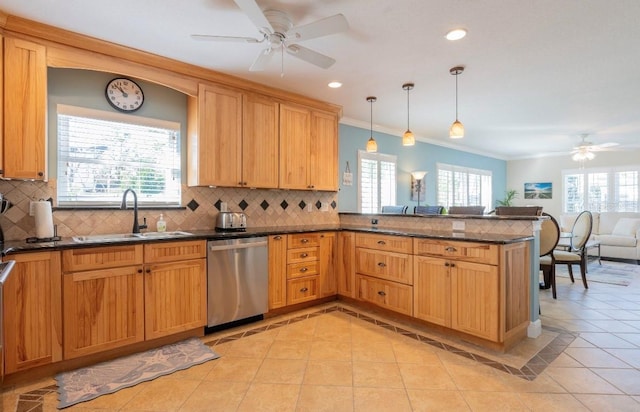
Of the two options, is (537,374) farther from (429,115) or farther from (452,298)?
(429,115)

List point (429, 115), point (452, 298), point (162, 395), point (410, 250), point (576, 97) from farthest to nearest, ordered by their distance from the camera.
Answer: point (429, 115) < point (576, 97) < point (410, 250) < point (452, 298) < point (162, 395)

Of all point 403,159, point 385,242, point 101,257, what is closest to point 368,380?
point 385,242

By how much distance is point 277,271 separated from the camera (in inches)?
136

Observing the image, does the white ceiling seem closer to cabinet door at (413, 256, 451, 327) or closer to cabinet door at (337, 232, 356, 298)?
cabinet door at (337, 232, 356, 298)

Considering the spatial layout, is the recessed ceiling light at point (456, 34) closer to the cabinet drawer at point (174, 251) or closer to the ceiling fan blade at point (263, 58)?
the ceiling fan blade at point (263, 58)

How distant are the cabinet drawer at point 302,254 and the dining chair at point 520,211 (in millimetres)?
2009

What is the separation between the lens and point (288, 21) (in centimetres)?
237

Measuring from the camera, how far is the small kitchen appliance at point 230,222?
3.39 m

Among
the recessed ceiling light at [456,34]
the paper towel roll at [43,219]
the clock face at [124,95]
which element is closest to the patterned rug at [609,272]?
the recessed ceiling light at [456,34]

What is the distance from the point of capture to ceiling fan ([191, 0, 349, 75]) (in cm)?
199

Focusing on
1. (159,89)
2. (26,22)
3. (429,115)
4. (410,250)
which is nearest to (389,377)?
(410,250)

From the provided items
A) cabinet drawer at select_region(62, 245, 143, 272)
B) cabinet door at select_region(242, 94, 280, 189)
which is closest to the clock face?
cabinet door at select_region(242, 94, 280, 189)

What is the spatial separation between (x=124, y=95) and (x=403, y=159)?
4650 mm

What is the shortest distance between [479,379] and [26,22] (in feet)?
13.5
